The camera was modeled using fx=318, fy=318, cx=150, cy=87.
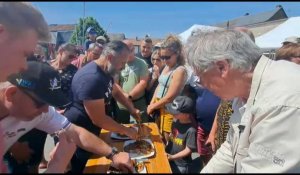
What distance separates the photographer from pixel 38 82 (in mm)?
1229

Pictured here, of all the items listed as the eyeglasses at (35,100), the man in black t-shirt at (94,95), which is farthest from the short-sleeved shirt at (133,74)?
the eyeglasses at (35,100)

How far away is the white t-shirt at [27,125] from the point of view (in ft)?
4.37

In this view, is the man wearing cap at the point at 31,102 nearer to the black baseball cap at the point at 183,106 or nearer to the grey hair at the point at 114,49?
the grey hair at the point at 114,49

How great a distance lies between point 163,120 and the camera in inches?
126

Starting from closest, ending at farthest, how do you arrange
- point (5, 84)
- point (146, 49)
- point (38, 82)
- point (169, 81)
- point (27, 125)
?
point (38, 82) < point (5, 84) < point (27, 125) < point (169, 81) < point (146, 49)

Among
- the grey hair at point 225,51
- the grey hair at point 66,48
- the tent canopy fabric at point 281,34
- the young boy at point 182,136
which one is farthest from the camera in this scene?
the tent canopy fabric at point 281,34

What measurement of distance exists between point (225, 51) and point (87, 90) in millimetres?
1112

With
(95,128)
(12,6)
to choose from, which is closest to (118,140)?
→ (95,128)

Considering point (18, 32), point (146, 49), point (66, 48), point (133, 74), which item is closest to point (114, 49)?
point (18, 32)

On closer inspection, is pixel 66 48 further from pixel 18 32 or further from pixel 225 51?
pixel 18 32

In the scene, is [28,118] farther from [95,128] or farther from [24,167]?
[95,128]

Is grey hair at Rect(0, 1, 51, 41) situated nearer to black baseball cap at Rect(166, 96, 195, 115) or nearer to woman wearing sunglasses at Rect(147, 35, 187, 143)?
black baseball cap at Rect(166, 96, 195, 115)

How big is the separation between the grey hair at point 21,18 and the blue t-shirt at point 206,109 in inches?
76.0

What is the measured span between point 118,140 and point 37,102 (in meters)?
1.22
